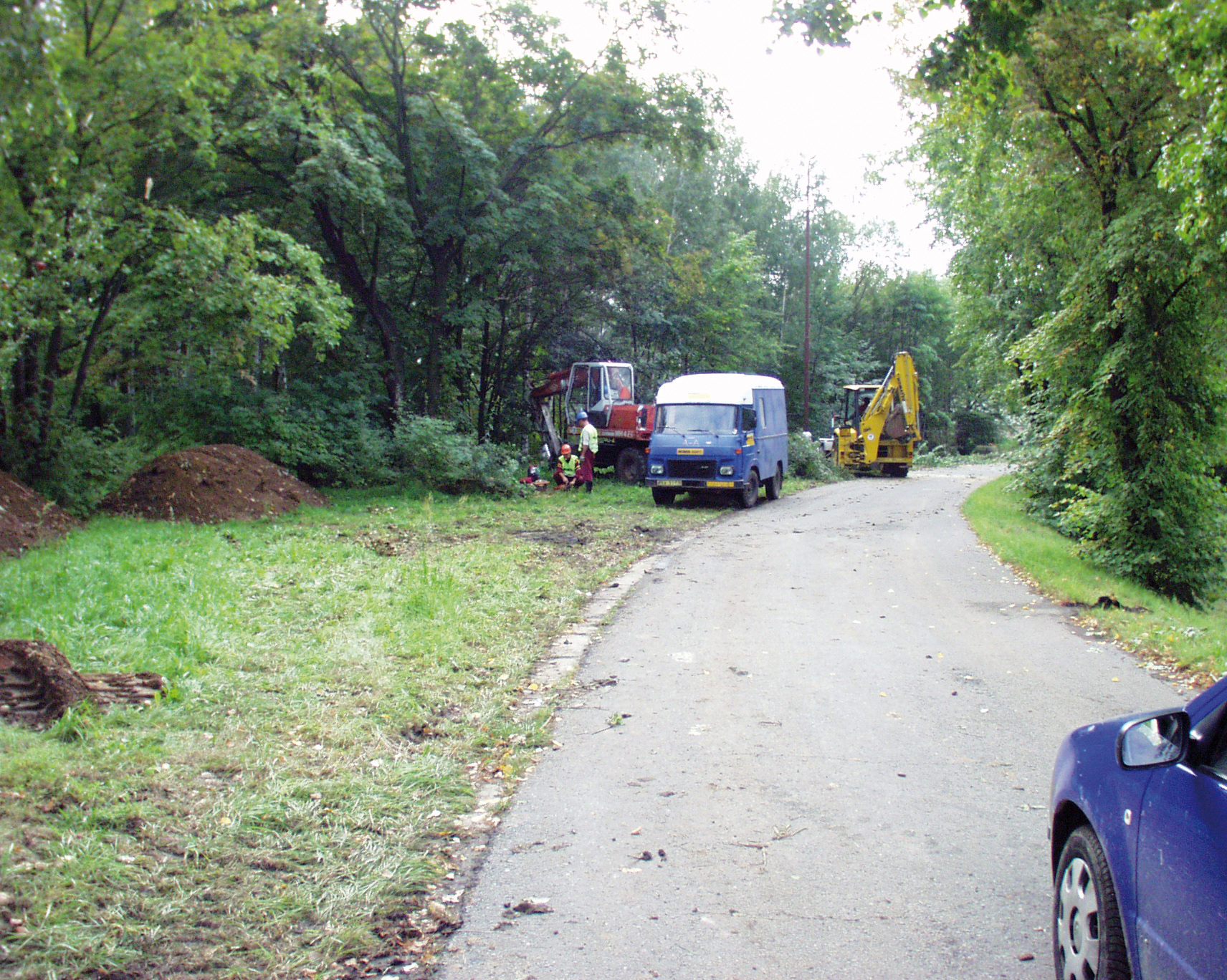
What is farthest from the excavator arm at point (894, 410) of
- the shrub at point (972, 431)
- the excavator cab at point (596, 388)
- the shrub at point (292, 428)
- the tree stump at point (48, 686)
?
the shrub at point (972, 431)

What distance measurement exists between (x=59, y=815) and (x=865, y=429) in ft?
103

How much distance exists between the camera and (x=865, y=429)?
108ft

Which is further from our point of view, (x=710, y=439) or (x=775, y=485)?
(x=775, y=485)

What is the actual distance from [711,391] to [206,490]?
34.5ft

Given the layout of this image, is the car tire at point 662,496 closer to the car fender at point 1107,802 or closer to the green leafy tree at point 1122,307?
the green leafy tree at point 1122,307

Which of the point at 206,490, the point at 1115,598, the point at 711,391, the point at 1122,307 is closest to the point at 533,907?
the point at 1115,598

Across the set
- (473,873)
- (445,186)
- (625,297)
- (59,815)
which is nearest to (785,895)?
(473,873)

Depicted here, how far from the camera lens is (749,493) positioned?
2064 cm

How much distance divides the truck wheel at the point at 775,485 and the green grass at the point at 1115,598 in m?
5.74

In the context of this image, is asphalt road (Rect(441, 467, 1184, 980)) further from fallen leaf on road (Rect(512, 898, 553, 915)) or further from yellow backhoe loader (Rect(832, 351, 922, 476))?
yellow backhoe loader (Rect(832, 351, 922, 476))

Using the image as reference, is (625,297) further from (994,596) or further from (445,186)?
(994,596)

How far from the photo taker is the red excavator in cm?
2575

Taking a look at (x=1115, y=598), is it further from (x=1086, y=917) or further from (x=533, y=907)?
(x=533, y=907)

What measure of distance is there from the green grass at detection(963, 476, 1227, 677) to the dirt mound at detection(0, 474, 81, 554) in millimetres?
12027
